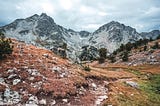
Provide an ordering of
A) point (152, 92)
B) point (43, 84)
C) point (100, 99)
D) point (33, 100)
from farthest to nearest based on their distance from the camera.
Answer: point (152, 92) < point (100, 99) < point (43, 84) < point (33, 100)

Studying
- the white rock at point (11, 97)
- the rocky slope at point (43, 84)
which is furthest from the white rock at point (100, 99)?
the white rock at point (11, 97)

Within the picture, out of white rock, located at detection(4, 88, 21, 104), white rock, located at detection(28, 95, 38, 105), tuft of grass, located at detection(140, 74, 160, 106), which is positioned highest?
white rock, located at detection(4, 88, 21, 104)

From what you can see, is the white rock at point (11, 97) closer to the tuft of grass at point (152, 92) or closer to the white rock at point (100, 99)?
the white rock at point (100, 99)

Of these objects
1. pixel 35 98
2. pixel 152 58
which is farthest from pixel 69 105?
pixel 152 58

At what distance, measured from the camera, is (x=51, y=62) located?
48.7m

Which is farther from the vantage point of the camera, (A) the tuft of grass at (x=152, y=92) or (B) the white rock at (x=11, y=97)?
(A) the tuft of grass at (x=152, y=92)

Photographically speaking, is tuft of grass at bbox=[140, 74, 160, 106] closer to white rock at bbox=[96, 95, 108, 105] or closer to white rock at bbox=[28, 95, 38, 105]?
white rock at bbox=[96, 95, 108, 105]

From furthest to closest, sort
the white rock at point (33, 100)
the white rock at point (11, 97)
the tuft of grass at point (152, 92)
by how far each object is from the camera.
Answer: the tuft of grass at point (152, 92) → the white rock at point (33, 100) → the white rock at point (11, 97)

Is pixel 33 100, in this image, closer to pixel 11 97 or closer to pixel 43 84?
pixel 11 97

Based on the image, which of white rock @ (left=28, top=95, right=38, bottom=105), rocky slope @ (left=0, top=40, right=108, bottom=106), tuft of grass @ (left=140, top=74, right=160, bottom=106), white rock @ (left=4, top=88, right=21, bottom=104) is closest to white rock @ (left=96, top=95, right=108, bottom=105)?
rocky slope @ (left=0, top=40, right=108, bottom=106)

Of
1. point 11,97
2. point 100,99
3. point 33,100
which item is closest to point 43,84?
point 33,100

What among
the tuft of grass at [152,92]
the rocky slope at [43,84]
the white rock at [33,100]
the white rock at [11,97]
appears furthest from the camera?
the tuft of grass at [152,92]

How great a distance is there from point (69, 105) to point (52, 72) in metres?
10.1

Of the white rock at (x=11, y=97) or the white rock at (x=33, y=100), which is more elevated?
the white rock at (x=11, y=97)
